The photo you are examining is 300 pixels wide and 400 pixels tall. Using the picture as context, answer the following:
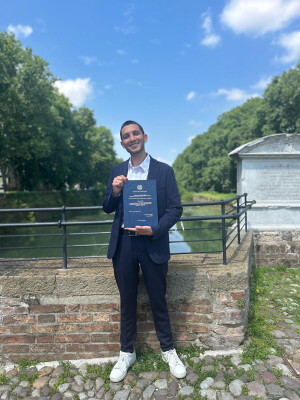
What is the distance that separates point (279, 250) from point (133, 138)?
4999 millimetres

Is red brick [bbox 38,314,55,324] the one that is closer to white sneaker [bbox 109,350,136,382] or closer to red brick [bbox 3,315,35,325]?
red brick [bbox 3,315,35,325]

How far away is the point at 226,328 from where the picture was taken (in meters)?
2.92

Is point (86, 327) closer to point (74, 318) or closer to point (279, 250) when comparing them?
point (74, 318)

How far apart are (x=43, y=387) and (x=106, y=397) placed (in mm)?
608

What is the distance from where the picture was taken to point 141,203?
7.79ft

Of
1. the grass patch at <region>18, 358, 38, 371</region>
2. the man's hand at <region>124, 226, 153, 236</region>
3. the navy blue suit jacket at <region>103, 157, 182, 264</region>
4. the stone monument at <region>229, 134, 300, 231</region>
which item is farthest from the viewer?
the stone monument at <region>229, 134, 300, 231</region>

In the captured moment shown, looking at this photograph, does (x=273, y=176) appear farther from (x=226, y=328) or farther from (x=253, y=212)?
(x=226, y=328)

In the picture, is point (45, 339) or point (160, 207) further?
point (45, 339)

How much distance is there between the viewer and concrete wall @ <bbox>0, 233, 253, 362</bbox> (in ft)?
9.47

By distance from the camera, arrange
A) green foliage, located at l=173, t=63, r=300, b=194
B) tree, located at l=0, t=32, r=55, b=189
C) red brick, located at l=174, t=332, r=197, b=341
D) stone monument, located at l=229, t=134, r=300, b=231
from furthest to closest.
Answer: green foliage, located at l=173, t=63, r=300, b=194, tree, located at l=0, t=32, r=55, b=189, stone monument, located at l=229, t=134, r=300, b=231, red brick, located at l=174, t=332, r=197, b=341

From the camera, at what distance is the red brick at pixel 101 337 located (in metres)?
2.91

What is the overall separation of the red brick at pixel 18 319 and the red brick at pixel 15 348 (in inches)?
9.7

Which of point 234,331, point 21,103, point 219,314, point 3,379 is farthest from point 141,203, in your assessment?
point 21,103

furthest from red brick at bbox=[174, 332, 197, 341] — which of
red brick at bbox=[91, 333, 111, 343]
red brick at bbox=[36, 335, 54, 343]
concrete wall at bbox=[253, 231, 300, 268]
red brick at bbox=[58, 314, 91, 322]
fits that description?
concrete wall at bbox=[253, 231, 300, 268]
